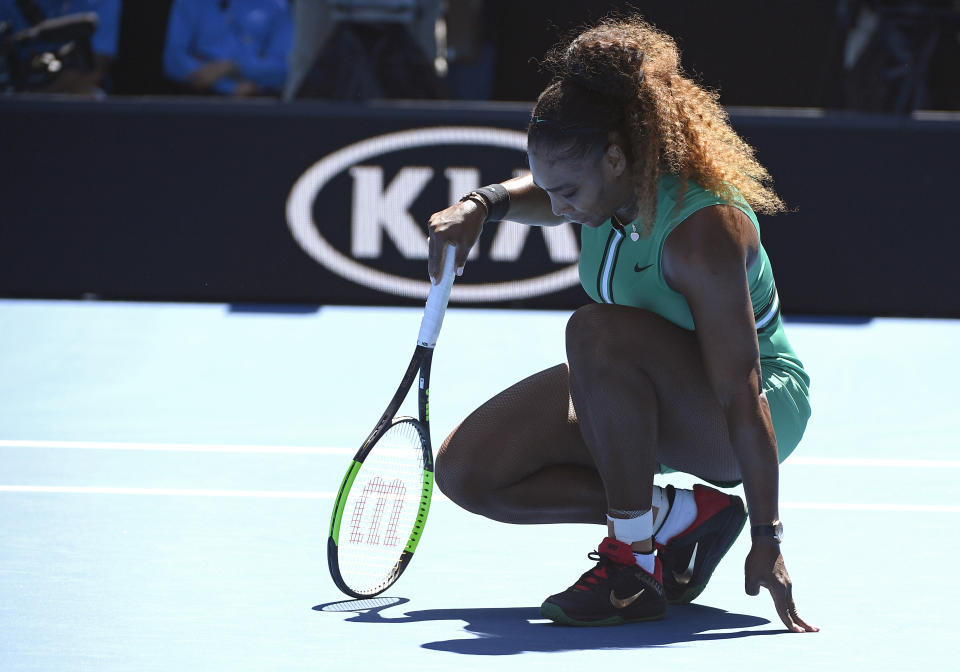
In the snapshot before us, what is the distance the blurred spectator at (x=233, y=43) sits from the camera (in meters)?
7.90

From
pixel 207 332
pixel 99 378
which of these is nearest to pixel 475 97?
pixel 207 332

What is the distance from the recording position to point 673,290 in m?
2.92

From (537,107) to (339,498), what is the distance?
2.83ft

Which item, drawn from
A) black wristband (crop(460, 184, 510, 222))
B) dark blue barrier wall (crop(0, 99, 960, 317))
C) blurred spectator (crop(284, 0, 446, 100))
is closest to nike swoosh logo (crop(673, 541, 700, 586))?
black wristband (crop(460, 184, 510, 222))

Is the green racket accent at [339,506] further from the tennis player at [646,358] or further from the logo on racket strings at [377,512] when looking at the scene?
the tennis player at [646,358]

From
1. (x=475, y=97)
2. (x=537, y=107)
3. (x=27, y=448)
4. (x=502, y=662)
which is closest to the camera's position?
(x=502, y=662)

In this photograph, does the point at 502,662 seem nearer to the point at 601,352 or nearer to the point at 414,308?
the point at 601,352

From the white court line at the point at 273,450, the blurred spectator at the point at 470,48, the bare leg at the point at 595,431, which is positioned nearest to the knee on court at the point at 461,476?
the bare leg at the point at 595,431

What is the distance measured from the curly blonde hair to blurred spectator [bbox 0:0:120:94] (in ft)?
16.9

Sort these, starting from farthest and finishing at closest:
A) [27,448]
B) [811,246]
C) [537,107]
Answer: [811,246] → [27,448] → [537,107]

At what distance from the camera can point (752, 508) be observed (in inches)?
106

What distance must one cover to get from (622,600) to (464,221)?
858 millimetres

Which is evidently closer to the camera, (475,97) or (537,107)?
(537,107)

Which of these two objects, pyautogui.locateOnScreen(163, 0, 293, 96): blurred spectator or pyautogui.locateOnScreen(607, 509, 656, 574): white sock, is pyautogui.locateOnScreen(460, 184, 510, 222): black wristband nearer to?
pyautogui.locateOnScreen(607, 509, 656, 574): white sock
